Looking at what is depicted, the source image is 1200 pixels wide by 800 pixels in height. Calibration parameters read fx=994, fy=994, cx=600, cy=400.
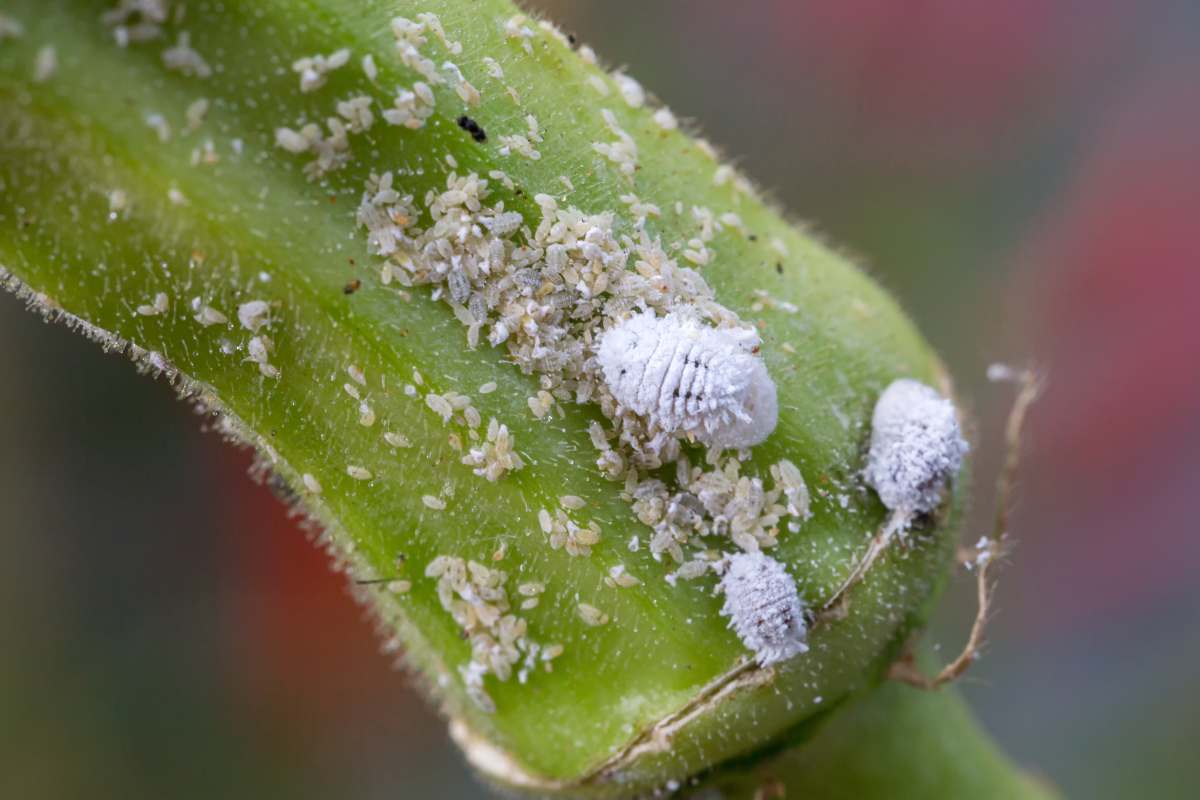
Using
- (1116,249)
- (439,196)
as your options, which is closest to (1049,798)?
(439,196)

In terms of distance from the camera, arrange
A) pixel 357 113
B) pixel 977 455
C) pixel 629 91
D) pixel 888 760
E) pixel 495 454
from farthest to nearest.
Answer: pixel 977 455 < pixel 888 760 < pixel 629 91 < pixel 495 454 < pixel 357 113

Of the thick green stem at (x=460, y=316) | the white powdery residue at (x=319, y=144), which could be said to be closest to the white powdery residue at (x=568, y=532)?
the thick green stem at (x=460, y=316)

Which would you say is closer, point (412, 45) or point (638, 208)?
point (412, 45)

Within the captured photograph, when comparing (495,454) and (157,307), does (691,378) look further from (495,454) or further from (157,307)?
(157,307)

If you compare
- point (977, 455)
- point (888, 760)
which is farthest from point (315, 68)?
point (977, 455)

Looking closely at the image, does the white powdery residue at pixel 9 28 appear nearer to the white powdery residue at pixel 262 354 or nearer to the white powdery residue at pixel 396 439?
the white powdery residue at pixel 262 354

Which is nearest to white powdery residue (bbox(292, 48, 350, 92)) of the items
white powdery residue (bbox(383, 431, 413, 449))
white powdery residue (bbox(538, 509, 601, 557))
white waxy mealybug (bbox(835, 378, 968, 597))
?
white powdery residue (bbox(383, 431, 413, 449))

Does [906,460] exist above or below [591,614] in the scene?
above

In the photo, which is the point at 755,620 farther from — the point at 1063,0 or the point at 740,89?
the point at 1063,0
